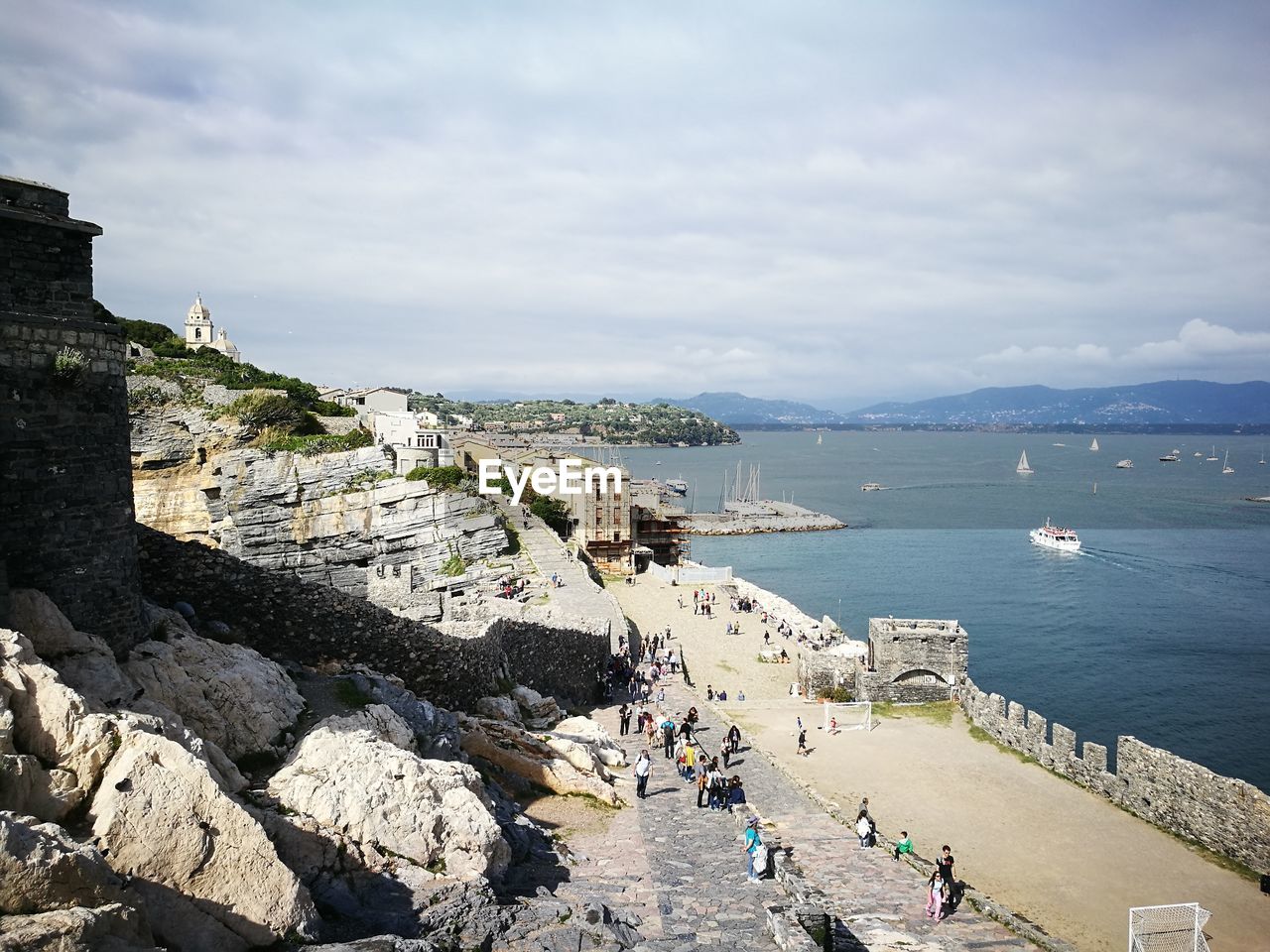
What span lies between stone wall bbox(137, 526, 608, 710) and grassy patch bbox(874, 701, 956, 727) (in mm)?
14635

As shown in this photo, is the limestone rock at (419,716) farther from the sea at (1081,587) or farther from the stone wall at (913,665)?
the sea at (1081,587)

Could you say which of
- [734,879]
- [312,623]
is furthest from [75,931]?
[312,623]

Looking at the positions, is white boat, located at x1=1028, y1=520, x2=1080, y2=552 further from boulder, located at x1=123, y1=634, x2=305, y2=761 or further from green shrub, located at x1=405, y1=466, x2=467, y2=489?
boulder, located at x1=123, y1=634, x2=305, y2=761

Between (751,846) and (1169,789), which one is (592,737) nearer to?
(751,846)

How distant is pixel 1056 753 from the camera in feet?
71.6

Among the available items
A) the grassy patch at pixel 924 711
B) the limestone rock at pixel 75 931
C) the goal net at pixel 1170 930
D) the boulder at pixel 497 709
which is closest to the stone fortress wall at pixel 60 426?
the limestone rock at pixel 75 931

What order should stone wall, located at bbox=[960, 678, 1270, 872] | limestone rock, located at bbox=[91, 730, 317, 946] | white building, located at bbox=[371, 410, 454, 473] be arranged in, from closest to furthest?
limestone rock, located at bbox=[91, 730, 317, 946] → stone wall, located at bbox=[960, 678, 1270, 872] → white building, located at bbox=[371, 410, 454, 473]

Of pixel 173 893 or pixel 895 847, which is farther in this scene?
pixel 895 847

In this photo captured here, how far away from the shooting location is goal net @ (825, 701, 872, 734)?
24.5 meters

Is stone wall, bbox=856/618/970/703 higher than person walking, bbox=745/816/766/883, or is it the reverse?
person walking, bbox=745/816/766/883

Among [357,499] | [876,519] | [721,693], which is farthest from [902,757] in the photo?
[876,519]

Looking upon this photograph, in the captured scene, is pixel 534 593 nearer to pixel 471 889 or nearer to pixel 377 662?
pixel 377 662

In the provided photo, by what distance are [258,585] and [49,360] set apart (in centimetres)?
535

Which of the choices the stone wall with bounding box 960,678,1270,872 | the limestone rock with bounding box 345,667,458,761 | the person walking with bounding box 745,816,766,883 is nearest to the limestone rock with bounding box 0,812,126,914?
the limestone rock with bounding box 345,667,458,761
